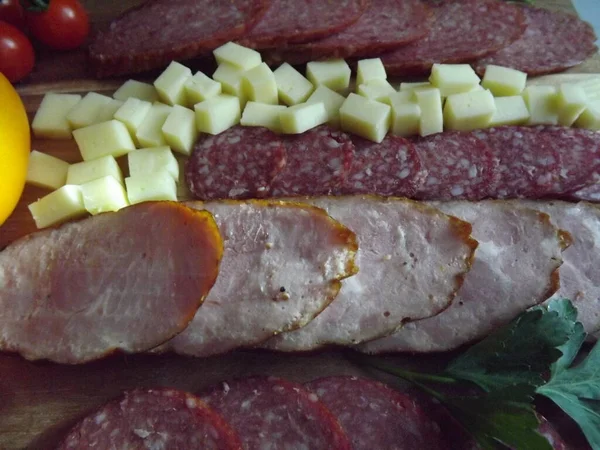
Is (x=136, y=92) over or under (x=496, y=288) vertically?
over

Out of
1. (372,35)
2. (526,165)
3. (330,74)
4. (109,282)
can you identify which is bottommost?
(109,282)

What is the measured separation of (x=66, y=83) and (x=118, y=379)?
1.34 meters

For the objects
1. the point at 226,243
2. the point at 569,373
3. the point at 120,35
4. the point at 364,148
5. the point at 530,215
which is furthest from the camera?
the point at 120,35

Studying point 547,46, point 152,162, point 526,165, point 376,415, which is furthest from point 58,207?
point 547,46

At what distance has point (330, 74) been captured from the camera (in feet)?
7.98

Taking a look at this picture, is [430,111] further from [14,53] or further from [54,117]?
[14,53]

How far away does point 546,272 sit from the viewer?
1938 mm

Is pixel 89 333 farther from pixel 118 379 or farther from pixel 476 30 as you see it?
pixel 476 30

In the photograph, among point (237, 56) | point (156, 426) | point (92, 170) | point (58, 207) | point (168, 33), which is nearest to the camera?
point (156, 426)

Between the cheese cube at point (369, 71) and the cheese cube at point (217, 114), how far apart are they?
529mm

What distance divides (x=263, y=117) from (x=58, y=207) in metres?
0.83

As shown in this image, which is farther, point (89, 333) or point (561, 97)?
point (561, 97)

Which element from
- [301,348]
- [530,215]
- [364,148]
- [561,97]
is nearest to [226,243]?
[301,348]

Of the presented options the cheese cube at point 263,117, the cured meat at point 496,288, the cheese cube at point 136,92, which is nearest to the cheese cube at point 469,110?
the cured meat at point 496,288
